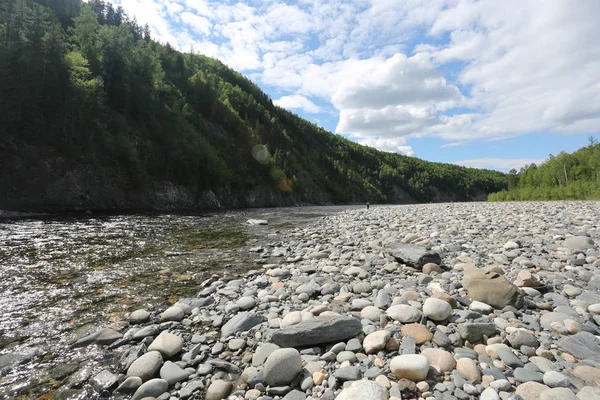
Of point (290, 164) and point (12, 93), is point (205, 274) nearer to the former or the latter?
point (12, 93)

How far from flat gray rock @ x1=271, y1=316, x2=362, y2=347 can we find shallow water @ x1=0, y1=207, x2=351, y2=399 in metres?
2.15

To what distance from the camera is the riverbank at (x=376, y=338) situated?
265cm

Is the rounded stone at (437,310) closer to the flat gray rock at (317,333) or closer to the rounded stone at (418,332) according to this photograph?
the rounded stone at (418,332)

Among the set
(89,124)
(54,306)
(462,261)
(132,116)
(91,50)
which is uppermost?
(91,50)

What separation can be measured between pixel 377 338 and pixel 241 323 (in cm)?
193

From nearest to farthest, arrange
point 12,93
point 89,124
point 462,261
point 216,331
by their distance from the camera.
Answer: point 216,331
point 462,261
point 12,93
point 89,124

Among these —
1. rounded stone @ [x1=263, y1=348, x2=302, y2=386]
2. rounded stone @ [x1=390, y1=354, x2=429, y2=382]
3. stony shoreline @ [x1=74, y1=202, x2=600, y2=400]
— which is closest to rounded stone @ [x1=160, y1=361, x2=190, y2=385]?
stony shoreline @ [x1=74, y1=202, x2=600, y2=400]

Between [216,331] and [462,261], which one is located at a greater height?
[462,261]

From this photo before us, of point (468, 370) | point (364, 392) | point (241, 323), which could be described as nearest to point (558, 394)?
point (468, 370)

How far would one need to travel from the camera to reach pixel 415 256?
627cm

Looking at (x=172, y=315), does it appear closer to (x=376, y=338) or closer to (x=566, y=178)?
(x=376, y=338)

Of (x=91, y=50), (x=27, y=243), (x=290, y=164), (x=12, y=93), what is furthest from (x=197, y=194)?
(x=290, y=164)

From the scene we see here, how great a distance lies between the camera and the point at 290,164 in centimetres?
9044

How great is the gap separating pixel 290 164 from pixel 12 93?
67732 millimetres
